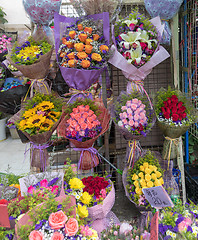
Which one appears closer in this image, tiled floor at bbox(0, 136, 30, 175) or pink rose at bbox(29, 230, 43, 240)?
pink rose at bbox(29, 230, 43, 240)

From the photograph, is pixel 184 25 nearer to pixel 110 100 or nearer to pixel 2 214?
pixel 110 100

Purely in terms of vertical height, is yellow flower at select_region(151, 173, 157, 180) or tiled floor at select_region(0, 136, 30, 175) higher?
yellow flower at select_region(151, 173, 157, 180)

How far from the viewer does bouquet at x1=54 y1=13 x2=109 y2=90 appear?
1.80 meters

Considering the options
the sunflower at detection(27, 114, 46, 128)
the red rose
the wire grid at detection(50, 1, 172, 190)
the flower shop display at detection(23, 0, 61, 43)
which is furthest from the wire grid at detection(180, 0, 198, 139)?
the sunflower at detection(27, 114, 46, 128)

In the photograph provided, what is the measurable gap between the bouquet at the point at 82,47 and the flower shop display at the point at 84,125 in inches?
6.8

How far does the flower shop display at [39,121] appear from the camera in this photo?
1.79 m

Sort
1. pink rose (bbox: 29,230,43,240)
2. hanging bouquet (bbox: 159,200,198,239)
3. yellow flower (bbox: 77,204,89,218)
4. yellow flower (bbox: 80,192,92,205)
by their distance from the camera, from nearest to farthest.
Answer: pink rose (bbox: 29,230,43,240)
hanging bouquet (bbox: 159,200,198,239)
yellow flower (bbox: 77,204,89,218)
yellow flower (bbox: 80,192,92,205)

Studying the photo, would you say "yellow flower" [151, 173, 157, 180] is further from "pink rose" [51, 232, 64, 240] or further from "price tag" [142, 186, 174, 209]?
"pink rose" [51, 232, 64, 240]

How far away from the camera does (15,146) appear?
5.26 meters

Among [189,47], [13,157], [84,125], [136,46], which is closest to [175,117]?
[136,46]

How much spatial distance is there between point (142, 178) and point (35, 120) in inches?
38.2

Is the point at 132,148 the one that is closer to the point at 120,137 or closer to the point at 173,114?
the point at 173,114

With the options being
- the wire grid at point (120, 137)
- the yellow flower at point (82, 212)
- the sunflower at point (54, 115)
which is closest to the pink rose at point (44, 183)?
the yellow flower at point (82, 212)

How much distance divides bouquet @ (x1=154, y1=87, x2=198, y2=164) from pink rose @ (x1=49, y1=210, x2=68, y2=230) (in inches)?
48.5
